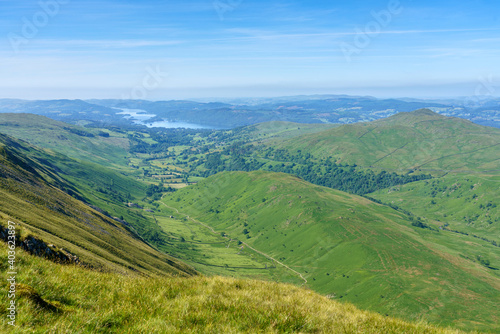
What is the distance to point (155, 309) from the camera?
365 inches

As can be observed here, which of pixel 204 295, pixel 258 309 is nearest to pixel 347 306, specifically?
pixel 258 309

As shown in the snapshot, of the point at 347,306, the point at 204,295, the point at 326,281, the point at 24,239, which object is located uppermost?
the point at 204,295

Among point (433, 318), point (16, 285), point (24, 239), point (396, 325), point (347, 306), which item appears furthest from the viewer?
point (433, 318)

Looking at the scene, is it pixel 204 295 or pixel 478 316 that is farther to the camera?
pixel 478 316

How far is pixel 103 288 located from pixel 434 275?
669ft

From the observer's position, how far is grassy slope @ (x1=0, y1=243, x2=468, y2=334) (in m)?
7.50

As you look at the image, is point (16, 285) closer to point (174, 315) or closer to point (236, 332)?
point (174, 315)

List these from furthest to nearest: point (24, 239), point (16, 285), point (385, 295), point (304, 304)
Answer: point (385, 295) → point (24, 239) → point (304, 304) → point (16, 285)

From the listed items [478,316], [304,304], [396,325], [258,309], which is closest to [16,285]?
[258,309]

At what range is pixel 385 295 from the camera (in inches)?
6211

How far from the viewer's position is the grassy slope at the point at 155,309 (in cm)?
750

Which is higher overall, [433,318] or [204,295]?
[204,295]

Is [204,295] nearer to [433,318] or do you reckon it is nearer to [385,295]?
[433,318]

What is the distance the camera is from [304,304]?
11672 mm
